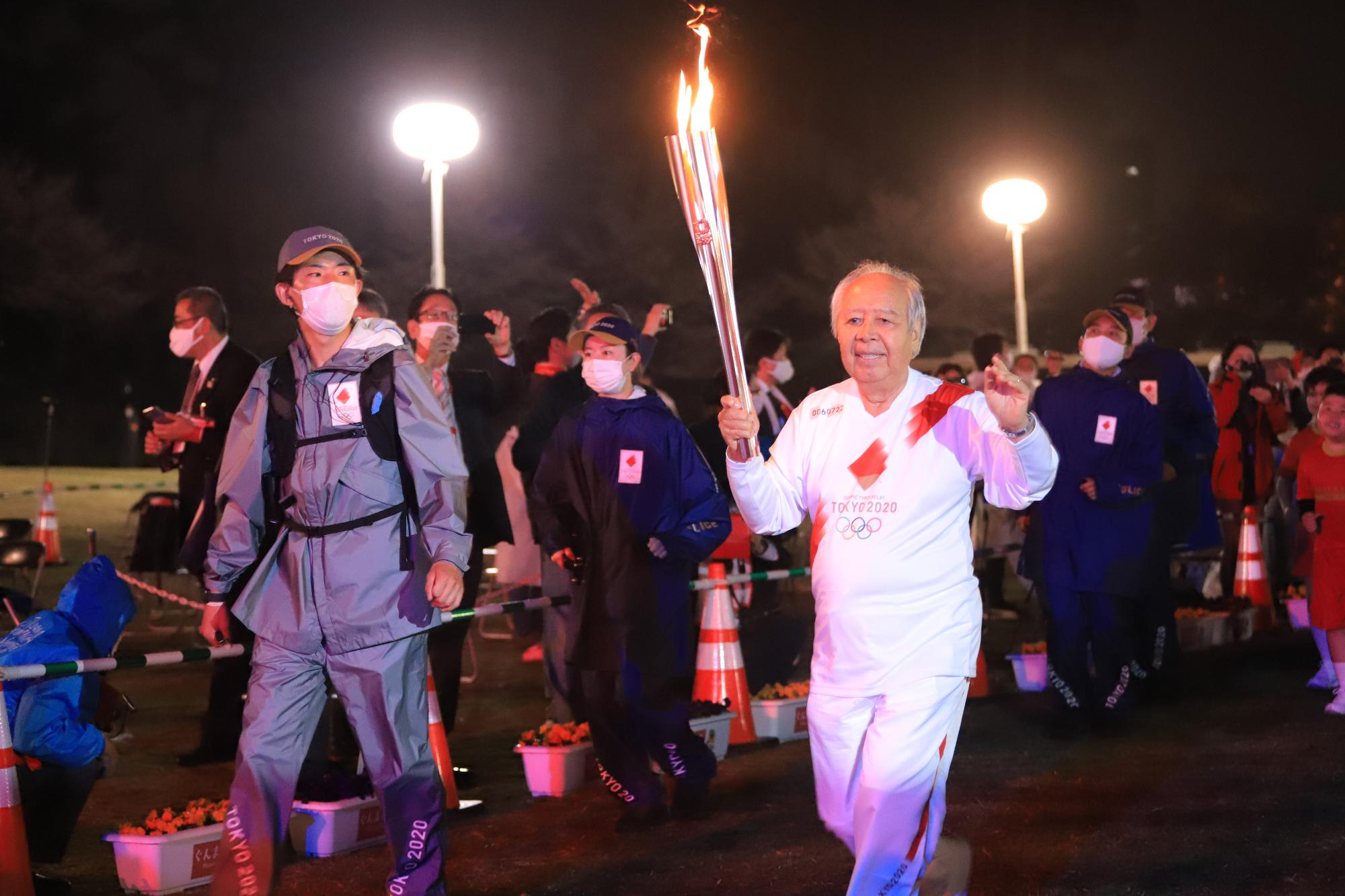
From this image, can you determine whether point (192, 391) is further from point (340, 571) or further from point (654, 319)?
point (340, 571)

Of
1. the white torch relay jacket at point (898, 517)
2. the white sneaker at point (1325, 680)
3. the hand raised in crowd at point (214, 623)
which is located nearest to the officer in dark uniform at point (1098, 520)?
the white sneaker at point (1325, 680)

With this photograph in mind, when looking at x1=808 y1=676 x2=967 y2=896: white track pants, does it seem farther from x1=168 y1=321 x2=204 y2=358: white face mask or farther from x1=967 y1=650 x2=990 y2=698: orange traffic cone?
x1=967 y1=650 x2=990 y2=698: orange traffic cone

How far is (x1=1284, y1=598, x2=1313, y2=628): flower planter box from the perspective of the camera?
12392mm

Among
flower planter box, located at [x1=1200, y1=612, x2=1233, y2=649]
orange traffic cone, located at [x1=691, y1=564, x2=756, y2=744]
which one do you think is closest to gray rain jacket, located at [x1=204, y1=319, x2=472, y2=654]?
orange traffic cone, located at [x1=691, y1=564, x2=756, y2=744]

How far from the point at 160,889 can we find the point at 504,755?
2804 mm

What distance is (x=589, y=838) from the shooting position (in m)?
6.13

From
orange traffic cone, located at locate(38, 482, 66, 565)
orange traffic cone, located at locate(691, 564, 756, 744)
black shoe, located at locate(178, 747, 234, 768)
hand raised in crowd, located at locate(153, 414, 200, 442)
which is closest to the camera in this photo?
hand raised in crowd, located at locate(153, 414, 200, 442)

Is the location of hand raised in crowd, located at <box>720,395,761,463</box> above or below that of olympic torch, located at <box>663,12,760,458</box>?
below

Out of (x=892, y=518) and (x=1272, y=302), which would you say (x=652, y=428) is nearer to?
(x=892, y=518)

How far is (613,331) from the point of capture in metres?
6.57

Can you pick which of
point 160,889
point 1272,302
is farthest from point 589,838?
point 1272,302

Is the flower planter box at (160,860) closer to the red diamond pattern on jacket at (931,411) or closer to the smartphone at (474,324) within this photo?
the red diamond pattern on jacket at (931,411)

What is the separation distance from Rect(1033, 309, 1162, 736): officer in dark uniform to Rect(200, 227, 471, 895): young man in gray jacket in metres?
4.73

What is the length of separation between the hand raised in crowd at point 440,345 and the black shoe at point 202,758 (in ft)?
7.73
